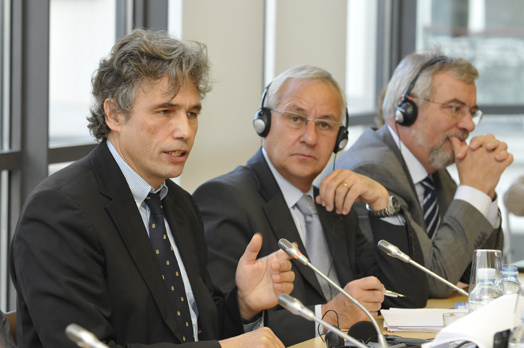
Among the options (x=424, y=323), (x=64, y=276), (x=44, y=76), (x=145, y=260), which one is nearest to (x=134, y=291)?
(x=145, y=260)

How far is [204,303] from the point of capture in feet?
5.06

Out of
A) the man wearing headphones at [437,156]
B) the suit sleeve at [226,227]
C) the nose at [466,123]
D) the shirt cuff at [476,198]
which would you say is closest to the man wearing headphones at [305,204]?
the suit sleeve at [226,227]

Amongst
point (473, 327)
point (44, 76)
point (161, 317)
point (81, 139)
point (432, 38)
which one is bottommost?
point (161, 317)

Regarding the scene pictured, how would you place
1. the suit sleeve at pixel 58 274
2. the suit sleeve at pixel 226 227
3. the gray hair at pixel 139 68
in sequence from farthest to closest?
the suit sleeve at pixel 226 227 → the gray hair at pixel 139 68 → the suit sleeve at pixel 58 274

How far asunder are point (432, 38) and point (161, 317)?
14.6 ft

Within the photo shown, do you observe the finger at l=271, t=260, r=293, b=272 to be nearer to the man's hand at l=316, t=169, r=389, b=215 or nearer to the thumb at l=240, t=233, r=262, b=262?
the thumb at l=240, t=233, r=262, b=262

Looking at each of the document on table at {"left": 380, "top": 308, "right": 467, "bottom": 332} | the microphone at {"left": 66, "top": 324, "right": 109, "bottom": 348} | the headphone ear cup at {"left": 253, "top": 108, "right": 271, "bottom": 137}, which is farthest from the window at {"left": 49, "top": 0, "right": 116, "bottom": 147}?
the microphone at {"left": 66, "top": 324, "right": 109, "bottom": 348}

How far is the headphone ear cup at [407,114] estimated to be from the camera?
2422mm

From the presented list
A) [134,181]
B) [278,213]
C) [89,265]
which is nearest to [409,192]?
[278,213]

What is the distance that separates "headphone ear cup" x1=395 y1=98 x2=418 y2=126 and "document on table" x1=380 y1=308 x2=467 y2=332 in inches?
34.9

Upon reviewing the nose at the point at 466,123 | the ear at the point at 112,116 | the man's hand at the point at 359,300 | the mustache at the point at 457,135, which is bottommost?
the man's hand at the point at 359,300

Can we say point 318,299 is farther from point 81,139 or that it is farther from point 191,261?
point 81,139

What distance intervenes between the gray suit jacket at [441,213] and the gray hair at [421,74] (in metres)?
0.14

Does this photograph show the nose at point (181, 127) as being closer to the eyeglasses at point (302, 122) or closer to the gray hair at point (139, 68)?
the gray hair at point (139, 68)
